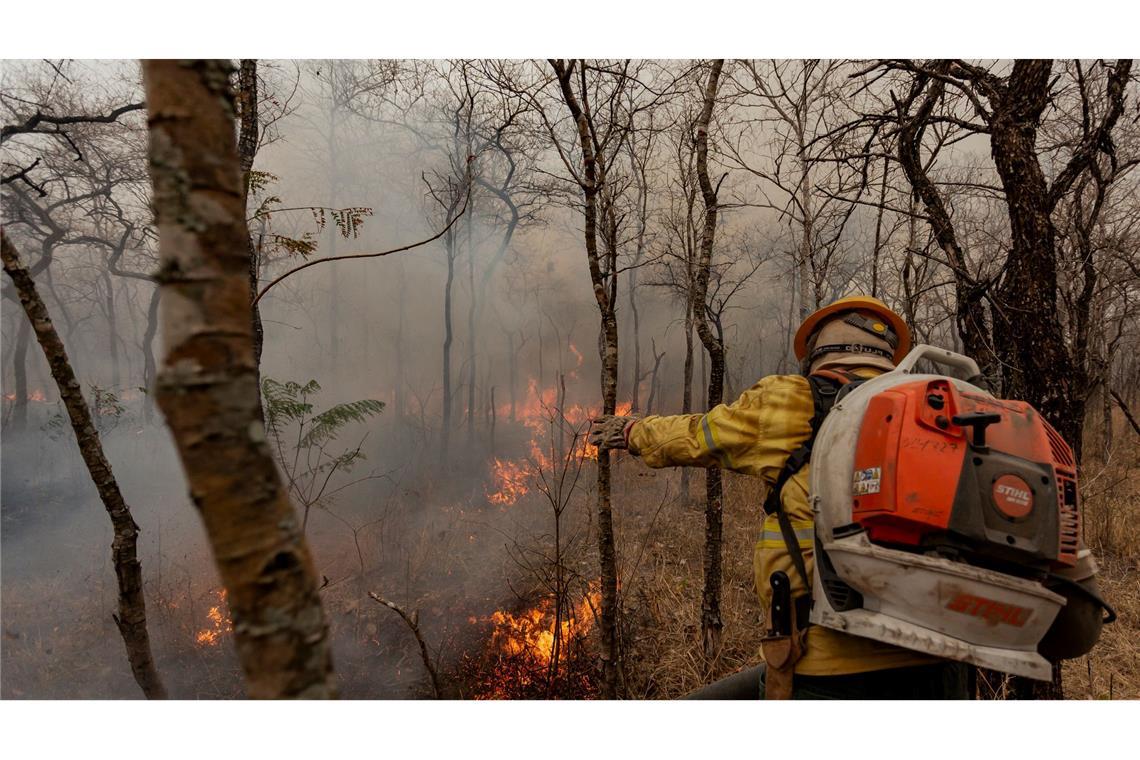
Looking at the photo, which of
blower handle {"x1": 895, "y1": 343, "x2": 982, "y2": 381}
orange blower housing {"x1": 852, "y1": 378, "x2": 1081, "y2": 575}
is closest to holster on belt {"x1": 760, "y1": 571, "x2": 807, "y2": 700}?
orange blower housing {"x1": 852, "y1": 378, "x2": 1081, "y2": 575}

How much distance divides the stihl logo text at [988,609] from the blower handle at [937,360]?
834mm

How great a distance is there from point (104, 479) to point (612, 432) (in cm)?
239

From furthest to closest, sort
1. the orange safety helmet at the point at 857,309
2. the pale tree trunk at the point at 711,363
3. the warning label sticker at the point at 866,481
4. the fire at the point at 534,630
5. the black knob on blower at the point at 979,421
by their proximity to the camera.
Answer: the fire at the point at 534,630, the pale tree trunk at the point at 711,363, the orange safety helmet at the point at 857,309, the warning label sticker at the point at 866,481, the black knob on blower at the point at 979,421

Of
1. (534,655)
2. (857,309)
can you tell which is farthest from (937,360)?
(534,655)

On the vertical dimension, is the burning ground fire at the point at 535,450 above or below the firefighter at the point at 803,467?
below

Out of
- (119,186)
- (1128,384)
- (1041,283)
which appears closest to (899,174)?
(1041,283)

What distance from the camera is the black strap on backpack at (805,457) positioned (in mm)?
1894

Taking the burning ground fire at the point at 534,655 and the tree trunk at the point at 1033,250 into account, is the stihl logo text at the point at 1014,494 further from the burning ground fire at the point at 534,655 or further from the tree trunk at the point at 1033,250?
the burning ground fire at the point at 534,655

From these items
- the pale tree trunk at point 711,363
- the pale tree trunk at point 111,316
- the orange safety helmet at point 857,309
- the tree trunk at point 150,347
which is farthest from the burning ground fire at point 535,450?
the pale tree trunk at point 111,316

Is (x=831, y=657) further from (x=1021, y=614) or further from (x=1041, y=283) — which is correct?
(x=1041, y=283)

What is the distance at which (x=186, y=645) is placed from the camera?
4.77 metres

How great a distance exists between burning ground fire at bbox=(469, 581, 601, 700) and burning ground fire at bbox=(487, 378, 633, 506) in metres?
1.68

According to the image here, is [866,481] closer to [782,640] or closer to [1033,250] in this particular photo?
[782,640]

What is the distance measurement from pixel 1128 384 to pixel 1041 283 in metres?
17.4
